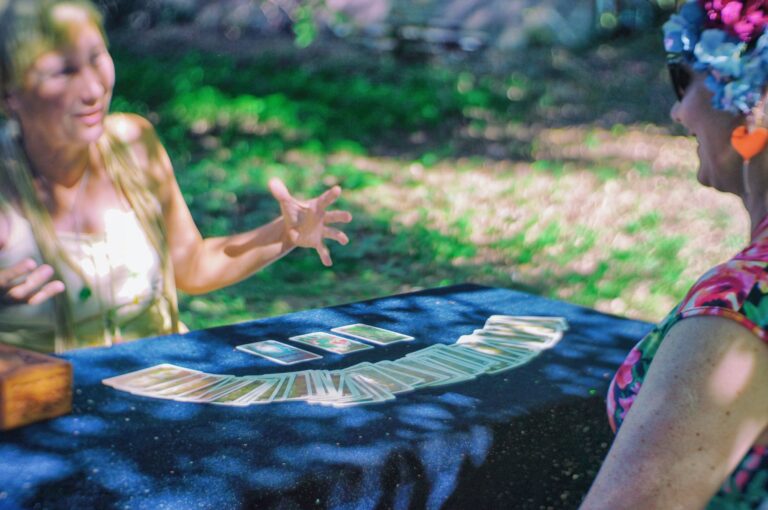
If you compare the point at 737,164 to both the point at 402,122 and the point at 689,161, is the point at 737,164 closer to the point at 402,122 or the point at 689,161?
the point at 689,161

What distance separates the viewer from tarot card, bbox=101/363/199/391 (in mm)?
2055

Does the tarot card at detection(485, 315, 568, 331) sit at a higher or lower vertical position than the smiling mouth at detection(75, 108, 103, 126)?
lower

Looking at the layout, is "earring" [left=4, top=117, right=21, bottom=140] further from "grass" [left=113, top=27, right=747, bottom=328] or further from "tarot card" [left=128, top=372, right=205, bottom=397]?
"grass" [left=113, top=27, right=747, bottom=328]

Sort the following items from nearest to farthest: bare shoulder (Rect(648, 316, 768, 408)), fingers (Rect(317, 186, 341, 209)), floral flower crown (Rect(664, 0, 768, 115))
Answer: bare shoulder (Rect(648, 316, 768, 408)), floral flower crown (Rect(664, 0, 768, 115)), fingers (Rect(317, 186, 341, 209))

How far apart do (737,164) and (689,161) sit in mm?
8306

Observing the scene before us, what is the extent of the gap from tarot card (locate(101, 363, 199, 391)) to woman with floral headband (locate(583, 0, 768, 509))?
3.41 feet

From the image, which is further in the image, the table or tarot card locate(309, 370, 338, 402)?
tarot card locate(309, 370, 338, 402)

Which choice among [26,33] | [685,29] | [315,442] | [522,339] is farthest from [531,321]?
[26,33]

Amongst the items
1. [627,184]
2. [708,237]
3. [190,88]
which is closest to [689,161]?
[627,184]

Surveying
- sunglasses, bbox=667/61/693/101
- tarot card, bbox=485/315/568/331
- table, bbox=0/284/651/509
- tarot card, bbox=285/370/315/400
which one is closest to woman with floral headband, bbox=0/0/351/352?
table, bbox=0/284/651/509

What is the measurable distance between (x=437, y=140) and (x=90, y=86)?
319 inches

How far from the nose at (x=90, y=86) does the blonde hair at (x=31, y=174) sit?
9 cm

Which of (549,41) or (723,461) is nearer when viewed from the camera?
(723,461)

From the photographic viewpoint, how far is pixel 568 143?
1028 centimetres
